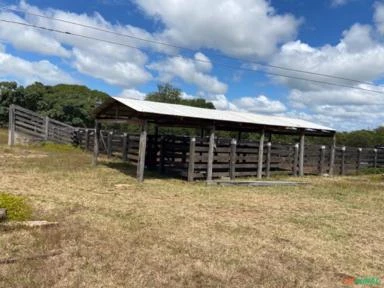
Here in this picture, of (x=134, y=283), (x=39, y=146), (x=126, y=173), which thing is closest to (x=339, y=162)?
(x=126, y=173)

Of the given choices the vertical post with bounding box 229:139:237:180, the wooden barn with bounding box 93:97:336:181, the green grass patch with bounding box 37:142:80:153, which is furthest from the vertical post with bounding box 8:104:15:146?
the vertical post with bounding box 229:139:237:180

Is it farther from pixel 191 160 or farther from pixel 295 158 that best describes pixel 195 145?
pixel 295 158

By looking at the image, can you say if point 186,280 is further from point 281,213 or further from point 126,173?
point 126,173

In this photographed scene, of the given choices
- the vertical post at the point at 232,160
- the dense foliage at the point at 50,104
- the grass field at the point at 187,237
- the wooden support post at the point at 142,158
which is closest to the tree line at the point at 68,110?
the dense foliage at the point at 50,104

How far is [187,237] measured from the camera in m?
6.84

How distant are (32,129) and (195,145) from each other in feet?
49.1

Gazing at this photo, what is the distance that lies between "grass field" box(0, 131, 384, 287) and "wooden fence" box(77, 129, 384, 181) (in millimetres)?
2629

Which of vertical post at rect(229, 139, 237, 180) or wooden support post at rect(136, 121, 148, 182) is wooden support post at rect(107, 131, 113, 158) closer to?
vertical post at rect(229, 139, 237, 180)

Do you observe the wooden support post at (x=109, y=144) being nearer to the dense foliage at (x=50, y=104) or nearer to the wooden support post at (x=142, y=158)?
the wooden support post at (x=142, y=158)

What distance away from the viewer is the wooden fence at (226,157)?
15.2 meters

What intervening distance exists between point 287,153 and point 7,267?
1496 centimetres

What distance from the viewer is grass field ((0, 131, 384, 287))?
5070mm

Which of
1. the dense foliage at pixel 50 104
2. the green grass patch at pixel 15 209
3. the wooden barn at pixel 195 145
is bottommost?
the green grass patch at pixel 15 209

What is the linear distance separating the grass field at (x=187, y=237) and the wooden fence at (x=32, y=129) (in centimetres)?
1305
